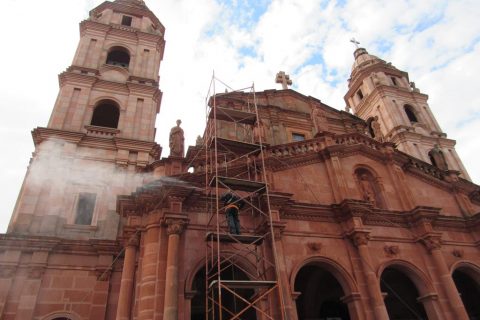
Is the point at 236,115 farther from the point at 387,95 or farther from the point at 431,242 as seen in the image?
the point at 387,95

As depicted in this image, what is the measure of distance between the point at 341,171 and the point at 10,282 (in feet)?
46.2

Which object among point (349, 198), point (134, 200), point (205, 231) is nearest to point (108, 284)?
point (134, 200)

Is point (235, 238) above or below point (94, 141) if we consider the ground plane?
below

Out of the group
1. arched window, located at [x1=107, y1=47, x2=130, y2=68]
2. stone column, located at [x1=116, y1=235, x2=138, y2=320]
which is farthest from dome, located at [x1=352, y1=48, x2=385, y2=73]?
stone column, located at [x1=116, y1=235, x2=138, y2=320]

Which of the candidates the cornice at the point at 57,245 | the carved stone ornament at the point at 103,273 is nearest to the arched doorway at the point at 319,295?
the carved stone ornament at the point at 103,273

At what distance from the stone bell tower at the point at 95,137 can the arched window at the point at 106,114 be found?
60 millimetres

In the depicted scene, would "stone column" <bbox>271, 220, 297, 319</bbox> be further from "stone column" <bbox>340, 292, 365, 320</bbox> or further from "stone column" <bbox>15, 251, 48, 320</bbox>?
"stone column" <bbox>15, 251, 48, 320</bbox>

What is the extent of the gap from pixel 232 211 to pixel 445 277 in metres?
8.94

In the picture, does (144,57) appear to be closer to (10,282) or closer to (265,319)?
(10,282)

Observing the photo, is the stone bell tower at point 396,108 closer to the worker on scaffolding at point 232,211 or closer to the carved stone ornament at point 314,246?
the carved stone ornament at point 314,246

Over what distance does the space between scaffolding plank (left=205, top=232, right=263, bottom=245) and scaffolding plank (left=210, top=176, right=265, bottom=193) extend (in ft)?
6.19

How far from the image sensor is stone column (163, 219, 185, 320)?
34.1 ft

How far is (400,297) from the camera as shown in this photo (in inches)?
659

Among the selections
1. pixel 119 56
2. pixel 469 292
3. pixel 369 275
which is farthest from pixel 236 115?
pixel 469 292
